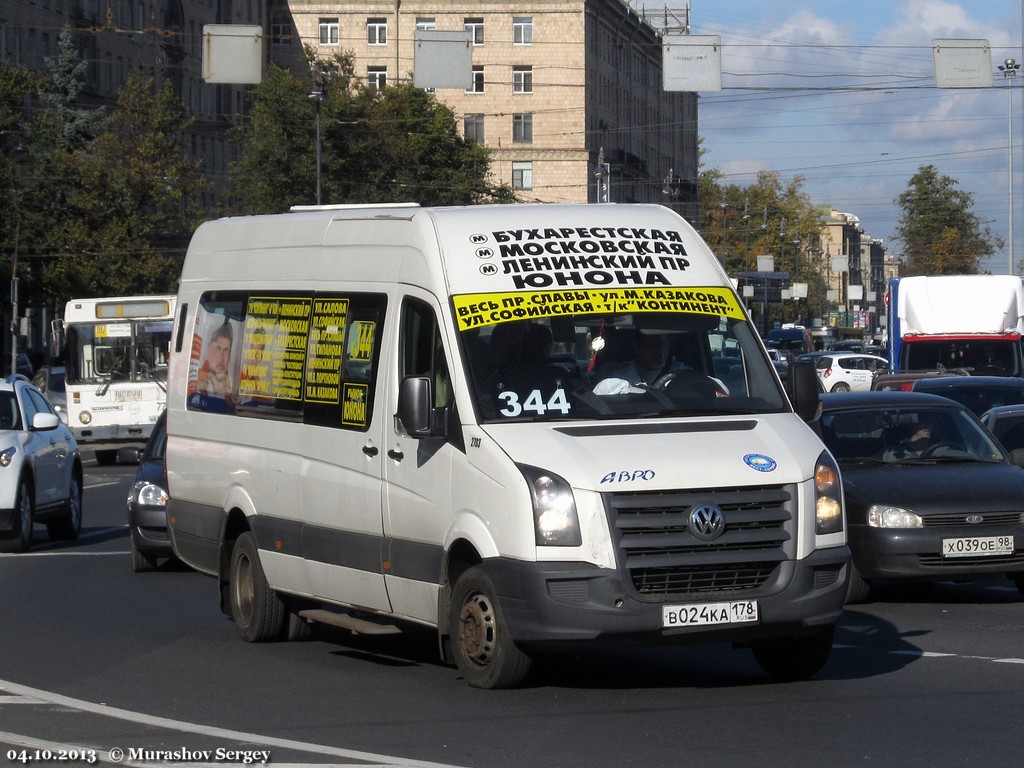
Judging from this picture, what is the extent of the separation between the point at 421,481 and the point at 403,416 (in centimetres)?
45

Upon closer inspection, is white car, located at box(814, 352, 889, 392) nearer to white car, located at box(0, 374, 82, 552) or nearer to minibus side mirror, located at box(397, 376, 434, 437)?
white car, located at box(0, 374, 82, 552)

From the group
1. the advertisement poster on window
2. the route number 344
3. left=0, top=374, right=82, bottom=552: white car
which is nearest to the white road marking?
the route number 344

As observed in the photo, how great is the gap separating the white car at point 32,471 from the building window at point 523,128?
289 feet

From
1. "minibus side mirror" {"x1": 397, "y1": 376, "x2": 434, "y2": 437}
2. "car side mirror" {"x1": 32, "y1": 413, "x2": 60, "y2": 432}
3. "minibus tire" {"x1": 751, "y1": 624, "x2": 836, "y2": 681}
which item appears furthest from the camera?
"car side mirror" {"x1": 32, "y1": 413, "x2": 60, "y2": 432}

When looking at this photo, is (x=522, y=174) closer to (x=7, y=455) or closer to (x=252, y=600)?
(x=7, y=455)

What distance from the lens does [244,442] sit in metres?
11.6

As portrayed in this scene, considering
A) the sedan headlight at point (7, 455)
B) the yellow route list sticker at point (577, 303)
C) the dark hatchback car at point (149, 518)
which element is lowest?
the dark hatchback car at point (149, 518)

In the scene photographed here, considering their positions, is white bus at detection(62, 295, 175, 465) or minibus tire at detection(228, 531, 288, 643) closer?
minibus tire at detection(228, 531, 288, 643)

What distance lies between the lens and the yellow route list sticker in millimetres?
9500

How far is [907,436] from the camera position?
13695 mm

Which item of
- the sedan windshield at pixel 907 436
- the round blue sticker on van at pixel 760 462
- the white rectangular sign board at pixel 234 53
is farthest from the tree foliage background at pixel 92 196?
the round blue sticker on van at pixel 760 462

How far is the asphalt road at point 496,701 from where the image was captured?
7672 mm

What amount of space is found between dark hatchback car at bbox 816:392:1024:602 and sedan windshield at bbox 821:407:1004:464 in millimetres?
11

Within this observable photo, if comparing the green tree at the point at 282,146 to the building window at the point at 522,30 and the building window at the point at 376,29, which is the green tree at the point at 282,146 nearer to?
the building window at the point at 522,30
